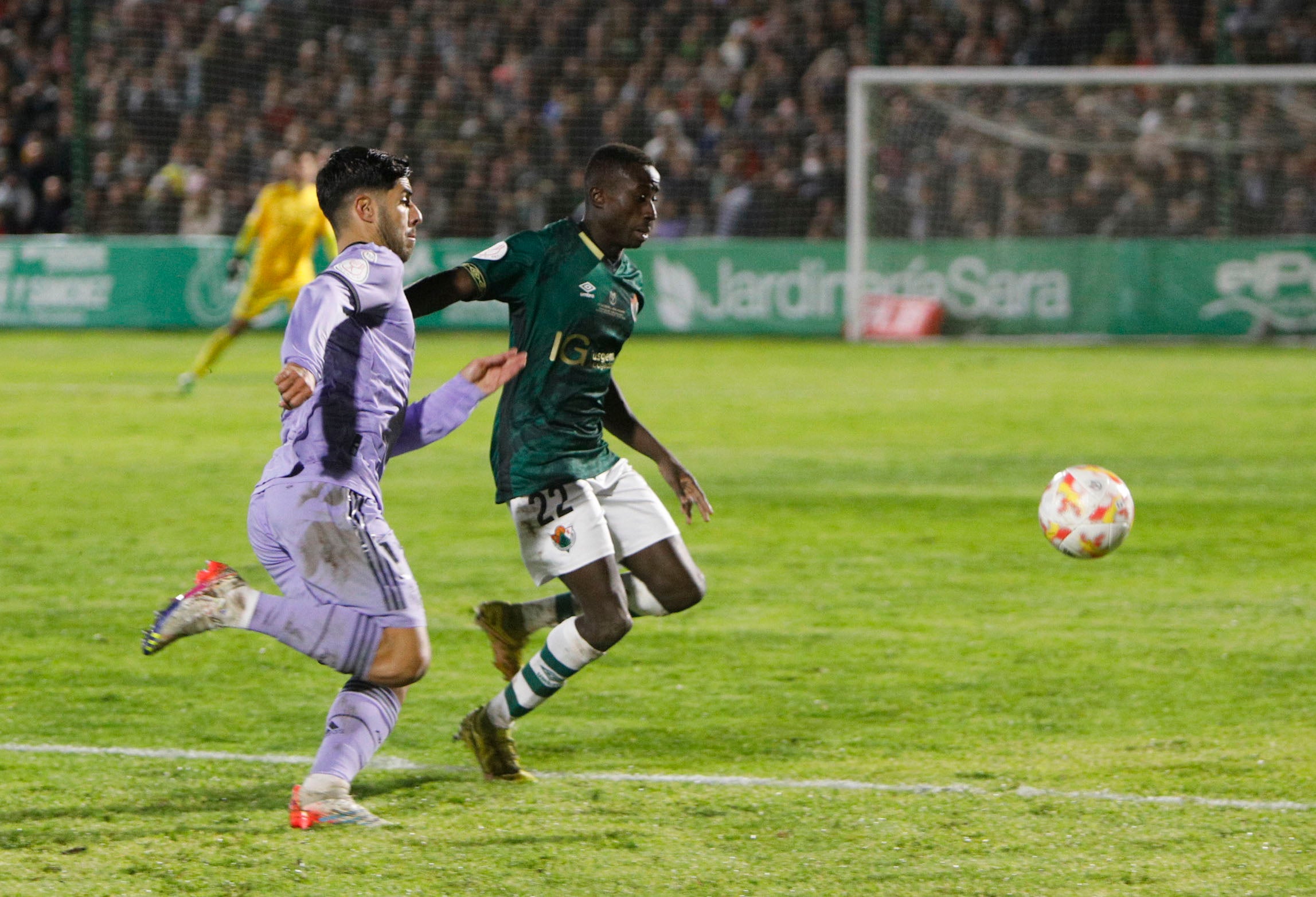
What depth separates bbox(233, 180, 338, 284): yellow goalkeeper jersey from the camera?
16125mm

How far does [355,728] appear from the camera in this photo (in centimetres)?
441

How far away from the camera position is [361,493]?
14.2 feet

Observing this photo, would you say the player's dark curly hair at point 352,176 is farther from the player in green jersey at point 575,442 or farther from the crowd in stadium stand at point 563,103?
the crowd in stadium stand at point 563,103

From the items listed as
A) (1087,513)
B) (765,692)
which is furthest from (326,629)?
(1087,513)

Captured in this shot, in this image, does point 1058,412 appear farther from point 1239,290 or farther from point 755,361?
point 1239,290

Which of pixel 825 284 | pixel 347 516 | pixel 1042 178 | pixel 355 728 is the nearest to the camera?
pixel 347 516

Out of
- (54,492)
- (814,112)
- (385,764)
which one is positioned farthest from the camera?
(814,112)

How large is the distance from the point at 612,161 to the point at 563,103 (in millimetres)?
21585

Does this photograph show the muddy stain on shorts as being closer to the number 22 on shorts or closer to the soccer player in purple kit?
the soccer player in purple kit

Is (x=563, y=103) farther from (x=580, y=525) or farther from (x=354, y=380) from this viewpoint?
(x=354, y=380)

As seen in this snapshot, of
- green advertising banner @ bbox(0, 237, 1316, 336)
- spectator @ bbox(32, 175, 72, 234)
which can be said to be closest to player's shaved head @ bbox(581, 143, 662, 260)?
green advertising banner @ bbox(0, 237, 1316, 336)

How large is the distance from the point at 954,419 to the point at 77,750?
32.9 ft

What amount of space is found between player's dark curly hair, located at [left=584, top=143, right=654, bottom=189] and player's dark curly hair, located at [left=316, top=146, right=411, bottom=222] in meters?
0.86

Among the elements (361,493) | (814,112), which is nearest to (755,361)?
(814,112)
